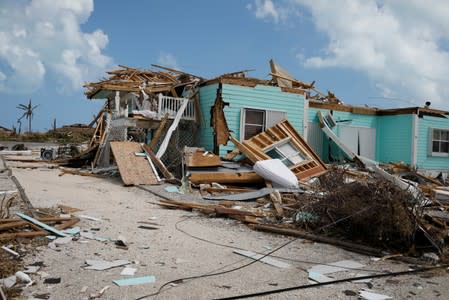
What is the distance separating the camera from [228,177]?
37.9 feet

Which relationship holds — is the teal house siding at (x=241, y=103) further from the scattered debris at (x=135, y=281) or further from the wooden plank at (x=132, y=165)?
the scattered debris at (x=135, y=281)

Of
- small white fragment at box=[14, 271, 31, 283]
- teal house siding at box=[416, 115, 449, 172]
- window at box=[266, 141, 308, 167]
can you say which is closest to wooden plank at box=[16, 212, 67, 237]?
small white fragment at box=[14, 271, 31, 283]

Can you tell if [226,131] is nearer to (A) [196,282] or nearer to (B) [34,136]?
(A) [196,282]

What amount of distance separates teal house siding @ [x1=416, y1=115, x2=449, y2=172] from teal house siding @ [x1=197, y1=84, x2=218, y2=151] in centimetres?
918

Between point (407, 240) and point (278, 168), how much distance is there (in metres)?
5.35

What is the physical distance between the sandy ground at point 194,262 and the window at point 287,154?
18.8 feet

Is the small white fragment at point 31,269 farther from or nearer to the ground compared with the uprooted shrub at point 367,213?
nearer to the ground

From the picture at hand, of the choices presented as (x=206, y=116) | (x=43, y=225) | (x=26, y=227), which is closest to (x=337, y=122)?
(x=206, y=116)

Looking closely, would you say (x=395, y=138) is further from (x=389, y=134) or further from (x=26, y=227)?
(x=26, y=227)

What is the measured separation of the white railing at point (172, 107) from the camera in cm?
1444

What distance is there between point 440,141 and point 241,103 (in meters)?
10.1

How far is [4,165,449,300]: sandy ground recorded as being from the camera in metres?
3.99

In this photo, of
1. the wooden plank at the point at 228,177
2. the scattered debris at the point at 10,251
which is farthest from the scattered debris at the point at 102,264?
the wooden plank at the point at 228,177

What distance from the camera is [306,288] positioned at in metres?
4.20
